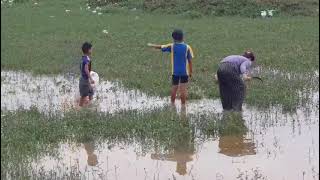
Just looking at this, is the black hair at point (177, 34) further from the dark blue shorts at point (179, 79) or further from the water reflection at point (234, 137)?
the water reflection at point (234, 137)

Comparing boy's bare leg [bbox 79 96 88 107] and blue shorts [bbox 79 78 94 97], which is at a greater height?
blue shorts [bbox 79 78 94 97]

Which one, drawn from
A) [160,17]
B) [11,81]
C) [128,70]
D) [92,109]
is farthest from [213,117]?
[160,17]

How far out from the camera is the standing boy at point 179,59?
401 inches

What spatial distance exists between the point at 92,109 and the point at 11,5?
64.8 feet

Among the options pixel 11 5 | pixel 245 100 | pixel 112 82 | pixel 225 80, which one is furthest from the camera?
pixel 11 5

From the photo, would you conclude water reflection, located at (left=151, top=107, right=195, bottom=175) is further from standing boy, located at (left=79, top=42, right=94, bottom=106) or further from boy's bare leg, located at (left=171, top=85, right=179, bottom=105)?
standing boy, located at (left=79, top=42, right=94, bottom=106)

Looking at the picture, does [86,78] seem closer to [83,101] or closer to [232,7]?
[83,101]

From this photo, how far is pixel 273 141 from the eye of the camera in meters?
8.26

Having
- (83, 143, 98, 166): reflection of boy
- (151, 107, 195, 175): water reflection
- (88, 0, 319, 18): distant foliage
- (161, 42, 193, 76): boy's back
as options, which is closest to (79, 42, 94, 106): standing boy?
(161, 42, 193, 76): boy's back

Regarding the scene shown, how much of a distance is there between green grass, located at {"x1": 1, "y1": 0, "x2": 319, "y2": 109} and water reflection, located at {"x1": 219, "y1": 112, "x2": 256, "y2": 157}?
1.33 metres

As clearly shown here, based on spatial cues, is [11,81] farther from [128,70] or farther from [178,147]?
[178,147]

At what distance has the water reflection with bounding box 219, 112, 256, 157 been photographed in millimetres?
7926

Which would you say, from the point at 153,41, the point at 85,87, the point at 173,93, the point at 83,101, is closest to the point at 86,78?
the point at 85,87

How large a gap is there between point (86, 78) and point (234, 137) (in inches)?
119
